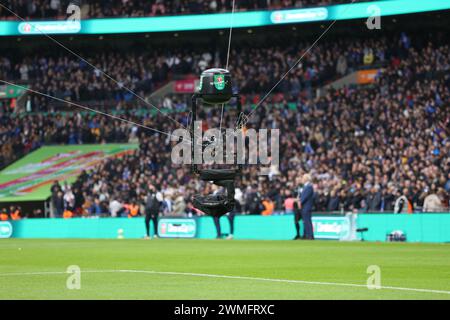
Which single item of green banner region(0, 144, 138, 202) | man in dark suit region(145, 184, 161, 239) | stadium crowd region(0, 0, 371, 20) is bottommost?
man in dark suit region(145, 184, 161, 239)

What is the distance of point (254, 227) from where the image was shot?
116 ft

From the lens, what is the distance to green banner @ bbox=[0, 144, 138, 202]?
4884 cm

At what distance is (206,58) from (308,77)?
315 inches

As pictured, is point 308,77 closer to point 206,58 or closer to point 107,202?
point 206,58

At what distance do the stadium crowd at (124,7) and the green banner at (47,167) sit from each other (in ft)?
25.7

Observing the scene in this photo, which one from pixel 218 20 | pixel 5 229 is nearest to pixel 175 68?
pixel 218 20

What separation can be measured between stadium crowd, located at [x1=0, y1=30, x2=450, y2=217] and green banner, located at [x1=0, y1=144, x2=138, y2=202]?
78 cm

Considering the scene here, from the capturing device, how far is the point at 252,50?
54094 mm

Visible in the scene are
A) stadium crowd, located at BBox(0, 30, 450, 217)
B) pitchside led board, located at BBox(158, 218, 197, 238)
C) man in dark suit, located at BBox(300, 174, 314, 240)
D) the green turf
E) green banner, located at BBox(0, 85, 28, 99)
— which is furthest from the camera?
green banner, located at BBox(0, 85, 28, 99)

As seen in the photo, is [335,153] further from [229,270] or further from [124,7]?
[229,270]

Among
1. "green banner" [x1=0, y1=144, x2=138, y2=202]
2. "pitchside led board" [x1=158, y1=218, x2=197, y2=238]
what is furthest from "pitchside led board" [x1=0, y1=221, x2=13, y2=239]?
"pitchside led board" [x1=158, y1=218, x2=197, y2=238]

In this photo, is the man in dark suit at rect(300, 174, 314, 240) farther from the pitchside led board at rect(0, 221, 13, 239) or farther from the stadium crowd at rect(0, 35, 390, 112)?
the stadium crowd at rect(0, 35, 390, 112)

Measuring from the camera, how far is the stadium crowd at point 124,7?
2024 inches
